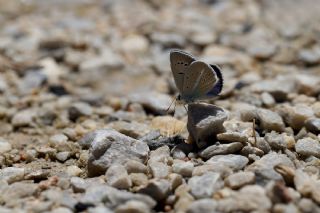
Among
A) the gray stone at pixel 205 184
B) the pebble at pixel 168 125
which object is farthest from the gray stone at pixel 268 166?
the pebble at pixel 168 125

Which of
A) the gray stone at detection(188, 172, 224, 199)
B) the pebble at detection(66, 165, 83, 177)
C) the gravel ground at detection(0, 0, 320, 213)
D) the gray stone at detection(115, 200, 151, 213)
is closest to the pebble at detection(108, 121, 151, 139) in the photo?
the gravel ground at detection(0, 0, 320, 213)

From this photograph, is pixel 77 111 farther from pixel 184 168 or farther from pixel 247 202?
pixel 247 202

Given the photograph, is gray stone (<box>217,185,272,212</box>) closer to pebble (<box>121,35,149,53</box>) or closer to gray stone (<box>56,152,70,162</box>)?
gray stone (<box>56,152,70,162</box>)

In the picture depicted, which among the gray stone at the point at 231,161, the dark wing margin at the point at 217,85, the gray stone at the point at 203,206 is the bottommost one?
the gray stone at the point at 203,206

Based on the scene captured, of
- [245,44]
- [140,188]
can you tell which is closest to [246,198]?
[140,188]

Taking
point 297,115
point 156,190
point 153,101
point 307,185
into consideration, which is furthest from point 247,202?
point 153,101

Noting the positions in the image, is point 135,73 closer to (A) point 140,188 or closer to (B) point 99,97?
(B) point 99,97

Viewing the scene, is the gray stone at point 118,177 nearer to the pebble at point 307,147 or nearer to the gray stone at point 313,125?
the pebble at point 307,147
